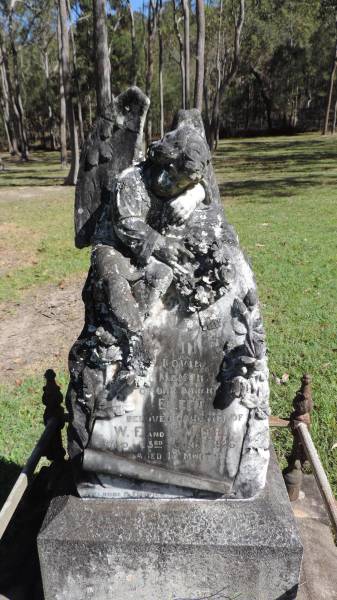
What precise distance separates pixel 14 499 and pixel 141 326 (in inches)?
45.8

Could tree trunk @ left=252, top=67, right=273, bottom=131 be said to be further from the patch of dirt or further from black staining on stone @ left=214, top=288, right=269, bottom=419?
black staining on stone @ left=214, top=288, right=269, bottom=419

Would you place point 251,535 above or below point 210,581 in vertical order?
above

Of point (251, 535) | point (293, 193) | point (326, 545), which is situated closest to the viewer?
point (251, 535)

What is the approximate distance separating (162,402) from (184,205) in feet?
2.93

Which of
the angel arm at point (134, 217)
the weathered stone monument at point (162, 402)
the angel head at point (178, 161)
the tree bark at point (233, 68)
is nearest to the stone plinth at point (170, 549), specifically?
the weathered stone monument at point (162, 402)

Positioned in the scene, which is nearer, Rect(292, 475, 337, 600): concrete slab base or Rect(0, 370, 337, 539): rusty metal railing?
Rect(292, 475, 337, 600): concrete slab base

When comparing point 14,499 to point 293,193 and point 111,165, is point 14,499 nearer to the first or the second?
point 111,165

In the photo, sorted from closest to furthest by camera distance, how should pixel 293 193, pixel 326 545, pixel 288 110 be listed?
pixel 326 545
pixel 293 193
pixel 288 110

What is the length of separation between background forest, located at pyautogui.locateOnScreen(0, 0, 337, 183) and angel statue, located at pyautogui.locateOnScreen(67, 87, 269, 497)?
13044mm

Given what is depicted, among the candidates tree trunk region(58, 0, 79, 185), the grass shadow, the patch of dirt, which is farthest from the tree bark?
the grass shadow

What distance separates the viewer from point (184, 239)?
2.03m

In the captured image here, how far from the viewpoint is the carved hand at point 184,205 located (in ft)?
6.63

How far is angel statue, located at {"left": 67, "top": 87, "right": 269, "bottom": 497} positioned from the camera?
2008 mm

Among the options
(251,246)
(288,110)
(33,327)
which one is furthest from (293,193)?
(288,110)
